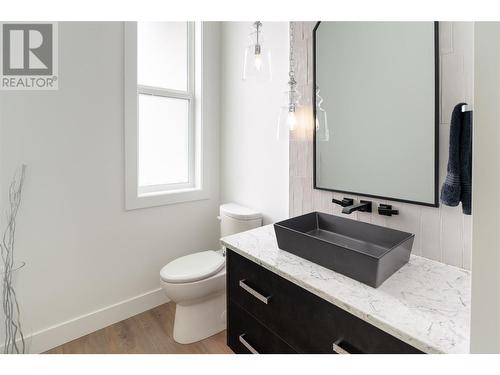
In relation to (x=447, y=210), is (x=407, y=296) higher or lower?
lower

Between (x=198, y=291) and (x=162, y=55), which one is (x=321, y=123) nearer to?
(x=198, y=291)

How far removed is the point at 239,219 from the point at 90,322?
1220 mm

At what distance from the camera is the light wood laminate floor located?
1653 millimetres

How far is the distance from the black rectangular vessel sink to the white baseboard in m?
1.39

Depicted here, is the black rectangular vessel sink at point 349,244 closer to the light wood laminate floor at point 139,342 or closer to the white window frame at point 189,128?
the light wood laminate floor at point 139,342

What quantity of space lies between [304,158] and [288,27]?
839mm

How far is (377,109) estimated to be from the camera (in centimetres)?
128

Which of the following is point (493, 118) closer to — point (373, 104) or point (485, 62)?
point (485, 62)

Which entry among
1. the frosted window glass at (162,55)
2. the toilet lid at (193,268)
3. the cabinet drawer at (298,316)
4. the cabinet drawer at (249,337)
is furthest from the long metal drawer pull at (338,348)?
the frosted window glass at (162,55)

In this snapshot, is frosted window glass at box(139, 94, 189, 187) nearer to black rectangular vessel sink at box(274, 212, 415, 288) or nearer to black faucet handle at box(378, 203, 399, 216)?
black rectangular vessel sink at box(274, 212, 415, 288)

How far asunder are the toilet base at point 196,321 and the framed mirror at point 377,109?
1072mm

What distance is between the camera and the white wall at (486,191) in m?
0.46

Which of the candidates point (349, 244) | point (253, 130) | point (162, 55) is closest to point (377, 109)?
point (349, 244)
